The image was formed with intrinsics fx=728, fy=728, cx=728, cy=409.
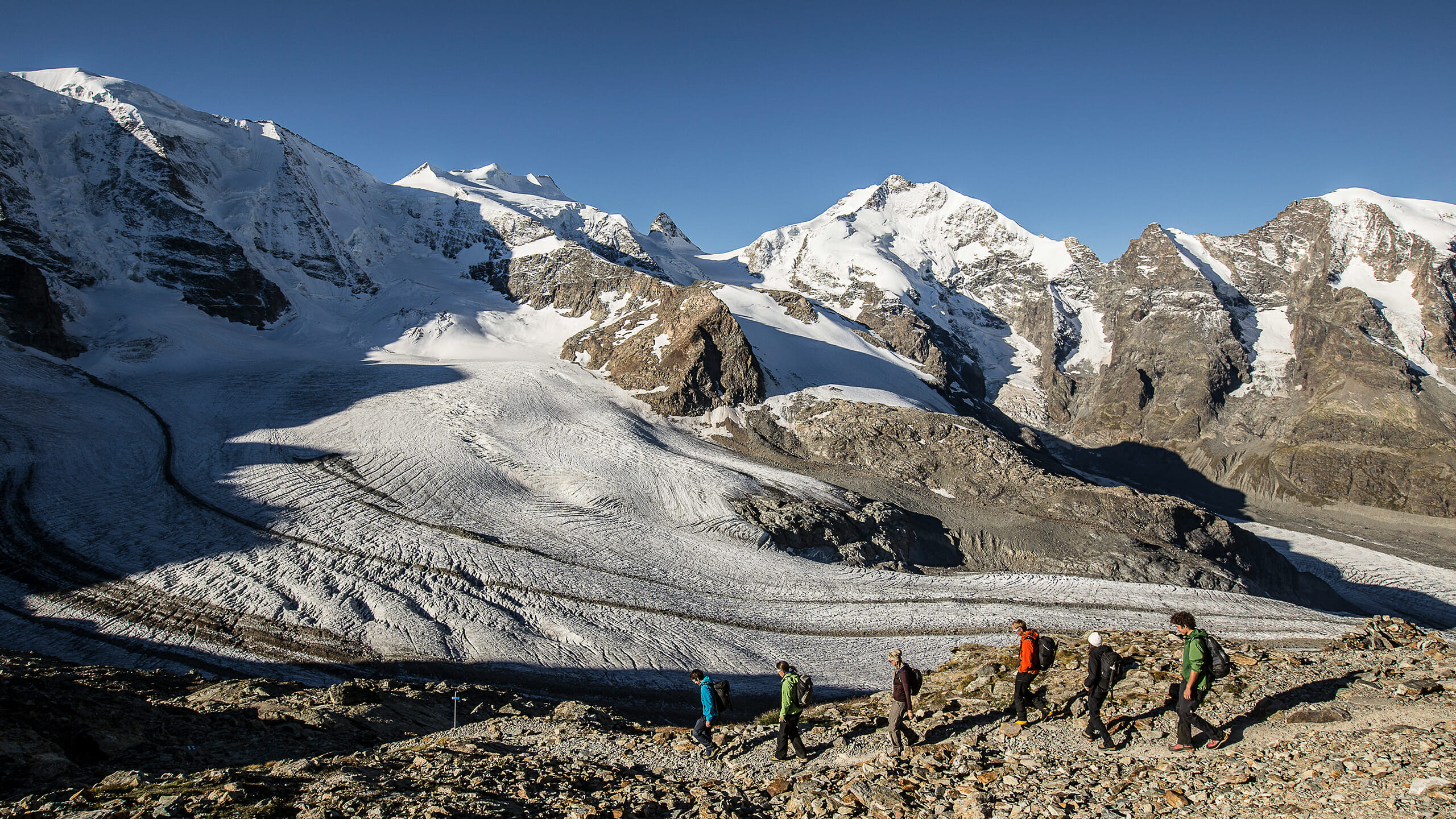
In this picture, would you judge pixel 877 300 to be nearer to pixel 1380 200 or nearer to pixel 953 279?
pixel 953 279

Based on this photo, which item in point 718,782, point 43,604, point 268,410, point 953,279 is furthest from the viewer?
point 953,279

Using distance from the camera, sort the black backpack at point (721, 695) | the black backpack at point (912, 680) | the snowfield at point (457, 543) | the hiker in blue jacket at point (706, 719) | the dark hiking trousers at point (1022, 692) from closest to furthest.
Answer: the black backpack at point (912, 680), the dark hiking trousers at point (1022, 692), the hiker in blue jacket at point (706, 719), the black backpack at point (721, 695), the snowfield at point (457, 543)

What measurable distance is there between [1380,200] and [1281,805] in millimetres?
194714

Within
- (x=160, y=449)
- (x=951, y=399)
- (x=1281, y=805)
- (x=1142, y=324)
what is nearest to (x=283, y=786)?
(x=1281, y=805)

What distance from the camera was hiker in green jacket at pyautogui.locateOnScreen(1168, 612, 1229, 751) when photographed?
1036 centimetres

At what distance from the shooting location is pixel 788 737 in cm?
1262

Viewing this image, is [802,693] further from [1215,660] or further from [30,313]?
[30,313]

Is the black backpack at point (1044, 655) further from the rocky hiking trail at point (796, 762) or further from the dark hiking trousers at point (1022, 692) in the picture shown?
the rocky hiking trail at point (796, 762)

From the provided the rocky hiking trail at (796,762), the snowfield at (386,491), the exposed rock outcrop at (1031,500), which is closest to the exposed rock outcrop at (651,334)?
the snowfield at (386,491)

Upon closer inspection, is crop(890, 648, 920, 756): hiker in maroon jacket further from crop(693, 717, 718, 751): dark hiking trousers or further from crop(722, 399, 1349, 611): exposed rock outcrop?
crop(722, 399, 1349, 611): exposed rock outcrop

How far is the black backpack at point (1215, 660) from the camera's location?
408 inches

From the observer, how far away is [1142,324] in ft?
489

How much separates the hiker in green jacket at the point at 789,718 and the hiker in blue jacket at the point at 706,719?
1.26 metres

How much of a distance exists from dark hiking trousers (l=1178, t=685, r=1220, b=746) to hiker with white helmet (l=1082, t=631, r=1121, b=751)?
93cm
